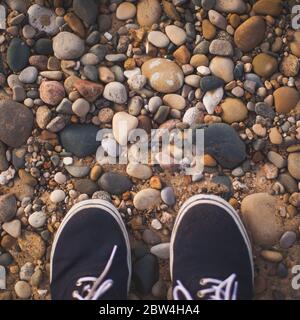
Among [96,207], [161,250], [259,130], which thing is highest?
[259,130]

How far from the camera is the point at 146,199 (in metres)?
1.51

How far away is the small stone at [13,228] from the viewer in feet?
4.96

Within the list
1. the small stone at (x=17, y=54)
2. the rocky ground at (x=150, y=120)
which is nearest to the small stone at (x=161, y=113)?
the rocky ground at (x=150, y=120)

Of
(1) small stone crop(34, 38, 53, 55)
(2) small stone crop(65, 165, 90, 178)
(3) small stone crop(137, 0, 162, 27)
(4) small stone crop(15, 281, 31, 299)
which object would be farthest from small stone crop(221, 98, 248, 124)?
(4) small stone crop(15, 281, 31, 299)

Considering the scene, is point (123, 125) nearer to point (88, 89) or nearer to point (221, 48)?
point (88, 89)

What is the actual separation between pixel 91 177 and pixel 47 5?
1.72ft

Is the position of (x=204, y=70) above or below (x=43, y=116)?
above

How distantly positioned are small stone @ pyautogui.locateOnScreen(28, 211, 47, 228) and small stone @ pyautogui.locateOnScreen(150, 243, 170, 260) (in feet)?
1.07

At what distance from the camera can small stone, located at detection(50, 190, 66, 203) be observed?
1522mm

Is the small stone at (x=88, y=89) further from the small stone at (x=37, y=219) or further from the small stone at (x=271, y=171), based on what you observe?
the small stone at (x=271, y=171)

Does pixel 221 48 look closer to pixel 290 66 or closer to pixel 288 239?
pixel 290 66

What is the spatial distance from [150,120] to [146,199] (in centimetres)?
23

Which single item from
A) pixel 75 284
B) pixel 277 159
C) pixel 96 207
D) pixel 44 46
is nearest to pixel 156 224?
pixel 96 207
